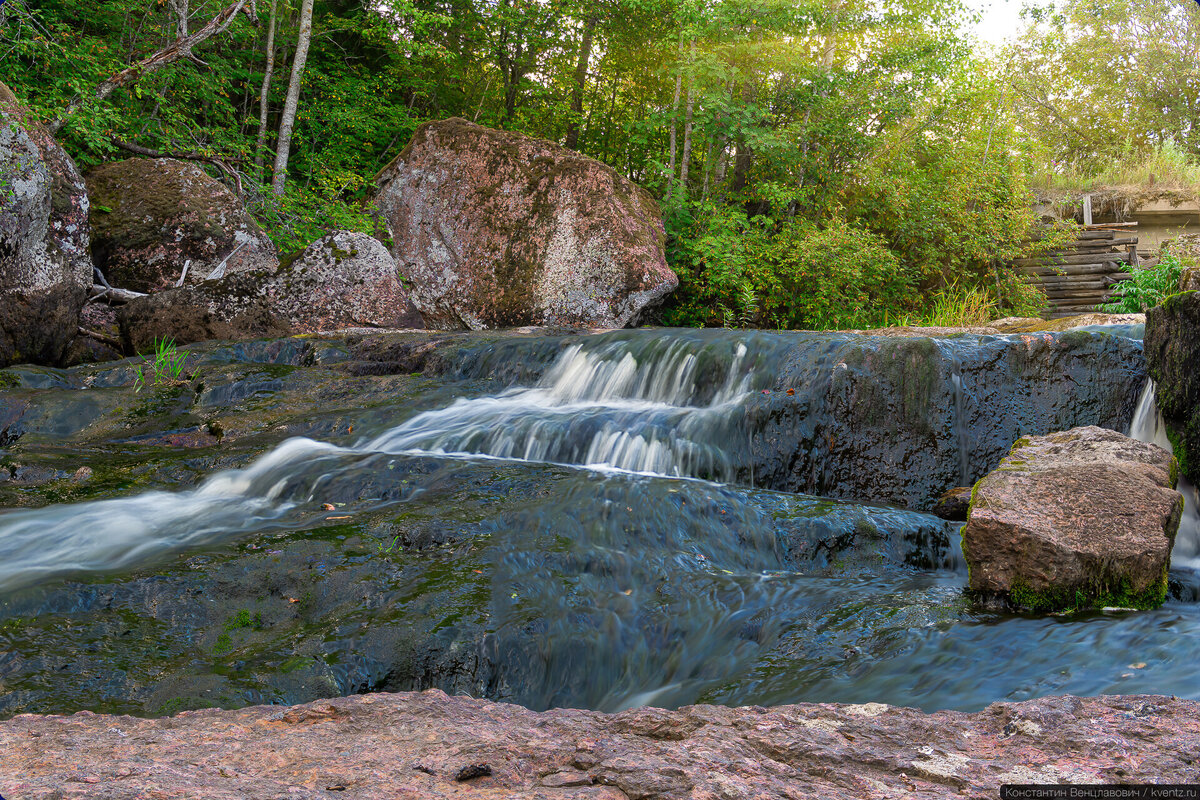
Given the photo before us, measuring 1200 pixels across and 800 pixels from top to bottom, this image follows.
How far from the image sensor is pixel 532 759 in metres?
1.55

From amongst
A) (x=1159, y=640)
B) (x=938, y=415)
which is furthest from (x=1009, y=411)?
(x=1159, y=640)

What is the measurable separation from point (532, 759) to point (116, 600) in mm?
2321

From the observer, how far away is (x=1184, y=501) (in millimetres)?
4090

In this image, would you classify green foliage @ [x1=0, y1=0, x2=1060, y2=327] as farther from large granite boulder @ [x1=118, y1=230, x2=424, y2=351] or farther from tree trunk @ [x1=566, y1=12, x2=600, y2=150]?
large granite boulder @ [x1=118, y1=230, x2=424, y2=351]

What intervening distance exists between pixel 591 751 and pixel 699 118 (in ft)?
42.9

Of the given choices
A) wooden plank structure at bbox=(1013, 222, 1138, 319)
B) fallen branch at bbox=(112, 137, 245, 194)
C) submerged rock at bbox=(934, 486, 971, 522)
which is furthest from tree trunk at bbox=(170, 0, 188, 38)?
wooden plank structure at bbox=(1013, 222, 1138, 319)

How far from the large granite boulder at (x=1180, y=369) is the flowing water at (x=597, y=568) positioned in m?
0.66

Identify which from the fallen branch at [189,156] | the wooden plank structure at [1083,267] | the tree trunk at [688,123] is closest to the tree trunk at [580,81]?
the tree trunk at [688,123]

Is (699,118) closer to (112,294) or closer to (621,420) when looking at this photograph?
(621,420)

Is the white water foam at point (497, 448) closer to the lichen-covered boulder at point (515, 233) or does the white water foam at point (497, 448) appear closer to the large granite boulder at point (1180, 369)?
the large granite boulder at point (1180, 369)

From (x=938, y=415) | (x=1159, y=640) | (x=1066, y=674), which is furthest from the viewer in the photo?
(x=938, y=415)

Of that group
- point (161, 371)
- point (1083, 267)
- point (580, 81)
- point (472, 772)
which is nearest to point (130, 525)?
point (472, 772)

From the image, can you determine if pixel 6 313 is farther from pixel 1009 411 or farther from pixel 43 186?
pixel 1009 411

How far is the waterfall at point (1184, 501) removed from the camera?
4133 millimetres
